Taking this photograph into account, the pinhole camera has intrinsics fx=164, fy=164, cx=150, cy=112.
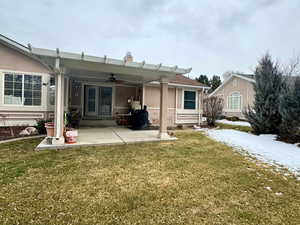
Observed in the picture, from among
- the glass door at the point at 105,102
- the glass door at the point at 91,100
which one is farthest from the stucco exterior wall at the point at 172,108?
the glass door at the point at 91,100

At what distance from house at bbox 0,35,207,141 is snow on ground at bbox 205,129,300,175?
2.84m

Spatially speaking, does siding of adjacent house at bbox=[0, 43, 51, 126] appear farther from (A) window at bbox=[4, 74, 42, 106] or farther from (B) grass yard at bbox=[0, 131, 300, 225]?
(B) grass yard at bbox=[0, 131, 300, 225]

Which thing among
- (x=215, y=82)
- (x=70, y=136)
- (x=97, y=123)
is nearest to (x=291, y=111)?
(x=70, y=136)

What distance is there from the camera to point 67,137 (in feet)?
17.0

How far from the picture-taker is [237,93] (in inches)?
634

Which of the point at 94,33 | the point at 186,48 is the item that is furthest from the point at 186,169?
the point at 186,48

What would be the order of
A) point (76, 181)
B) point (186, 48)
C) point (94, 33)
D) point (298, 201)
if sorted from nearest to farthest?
point (298, 201)
point (76, 181)
point (94, 33)
point (186, 48)

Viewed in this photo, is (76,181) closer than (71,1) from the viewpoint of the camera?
Yes

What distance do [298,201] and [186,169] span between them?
1831mm

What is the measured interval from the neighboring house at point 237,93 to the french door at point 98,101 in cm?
1146

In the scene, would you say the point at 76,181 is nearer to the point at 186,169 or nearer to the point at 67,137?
the point at 186,169

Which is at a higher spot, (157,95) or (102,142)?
(157,95)

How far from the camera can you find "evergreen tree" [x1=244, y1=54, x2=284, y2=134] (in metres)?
7.00

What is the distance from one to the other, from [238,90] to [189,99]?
7964 millimetres
